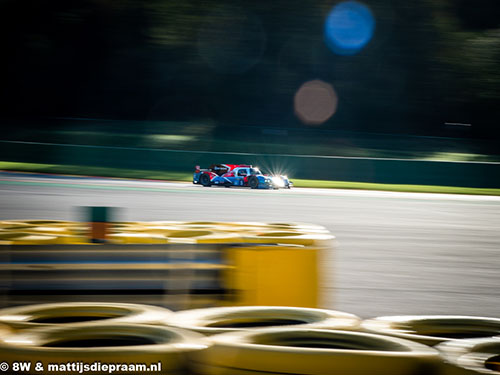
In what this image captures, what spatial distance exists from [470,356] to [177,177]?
2678 centimetres

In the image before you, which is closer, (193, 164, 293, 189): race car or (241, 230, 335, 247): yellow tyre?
(241, 230, 335, 247): yellow tyre

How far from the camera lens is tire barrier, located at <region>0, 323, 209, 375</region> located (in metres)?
2.45

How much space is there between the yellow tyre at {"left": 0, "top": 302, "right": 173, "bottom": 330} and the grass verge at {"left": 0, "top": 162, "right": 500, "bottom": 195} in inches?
931

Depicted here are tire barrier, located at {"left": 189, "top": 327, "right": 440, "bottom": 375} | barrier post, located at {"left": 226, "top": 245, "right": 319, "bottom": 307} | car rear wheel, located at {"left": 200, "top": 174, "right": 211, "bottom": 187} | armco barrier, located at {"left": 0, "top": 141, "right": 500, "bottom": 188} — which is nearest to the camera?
tire barrier, located at {"left": 189, "top": 327, "right": 440, "bottom": 375}

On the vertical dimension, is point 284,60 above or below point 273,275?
above

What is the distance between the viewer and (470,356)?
105 inches

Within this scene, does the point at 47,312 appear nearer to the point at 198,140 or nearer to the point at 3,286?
the point at 3,286

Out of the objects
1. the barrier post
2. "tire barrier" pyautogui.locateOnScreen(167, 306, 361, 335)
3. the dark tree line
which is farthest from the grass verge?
"tire barrier" pyautogui.locateOnScreen(167, 306, 361, 335)

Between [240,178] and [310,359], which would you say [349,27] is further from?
[310,359]

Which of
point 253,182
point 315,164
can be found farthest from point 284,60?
point 253,182

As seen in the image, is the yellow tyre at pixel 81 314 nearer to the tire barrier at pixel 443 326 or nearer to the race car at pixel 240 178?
the tire barrier at pixel 443 326

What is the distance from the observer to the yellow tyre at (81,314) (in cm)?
327

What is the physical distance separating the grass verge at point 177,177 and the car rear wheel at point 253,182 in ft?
11.2

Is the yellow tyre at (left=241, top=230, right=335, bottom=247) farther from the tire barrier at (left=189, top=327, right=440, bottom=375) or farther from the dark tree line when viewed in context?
the dark tree line
